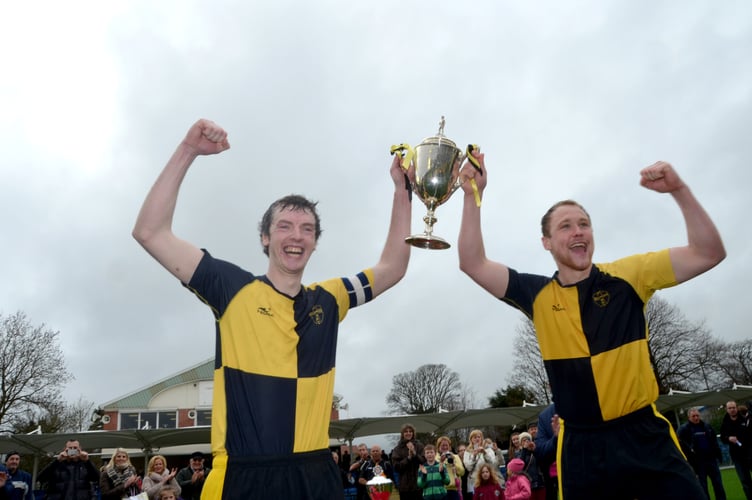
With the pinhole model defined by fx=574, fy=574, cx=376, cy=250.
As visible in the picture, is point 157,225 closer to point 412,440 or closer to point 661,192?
point 661,192

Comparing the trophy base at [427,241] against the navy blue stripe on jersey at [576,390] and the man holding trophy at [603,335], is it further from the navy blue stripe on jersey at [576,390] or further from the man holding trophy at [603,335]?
the navy blue stripe on jersey at [576,390]

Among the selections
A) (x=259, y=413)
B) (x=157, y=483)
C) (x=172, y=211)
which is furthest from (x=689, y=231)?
(x=157, y=483)

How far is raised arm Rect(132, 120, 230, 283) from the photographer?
3.05 metres

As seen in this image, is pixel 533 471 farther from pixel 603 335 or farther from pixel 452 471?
pixel 603 335

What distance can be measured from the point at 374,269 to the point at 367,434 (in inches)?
847

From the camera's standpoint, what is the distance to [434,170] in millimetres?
4227

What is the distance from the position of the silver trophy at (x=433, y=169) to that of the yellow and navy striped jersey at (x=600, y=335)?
100 centimetres

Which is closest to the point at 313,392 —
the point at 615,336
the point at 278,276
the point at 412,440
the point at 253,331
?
the point at 253,331

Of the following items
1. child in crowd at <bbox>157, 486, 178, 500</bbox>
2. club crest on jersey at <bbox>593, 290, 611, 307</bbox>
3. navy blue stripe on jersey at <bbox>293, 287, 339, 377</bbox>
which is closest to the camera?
navy blue stripe on jersey at <bbox>293, 287, 339, 377</bbox>

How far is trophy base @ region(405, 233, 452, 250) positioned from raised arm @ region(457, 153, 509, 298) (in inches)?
5.4

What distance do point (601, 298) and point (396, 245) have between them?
140 cm

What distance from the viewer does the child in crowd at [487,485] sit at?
33.7ft

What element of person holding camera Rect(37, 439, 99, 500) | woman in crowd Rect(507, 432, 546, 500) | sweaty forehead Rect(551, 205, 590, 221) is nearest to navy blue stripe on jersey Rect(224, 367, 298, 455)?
sweaty forehead Rect(551, 205, 590, 221)

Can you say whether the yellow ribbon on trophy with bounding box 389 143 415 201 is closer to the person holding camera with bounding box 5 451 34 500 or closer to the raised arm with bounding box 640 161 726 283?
the raised arm with bounding box 640 161 726 283
